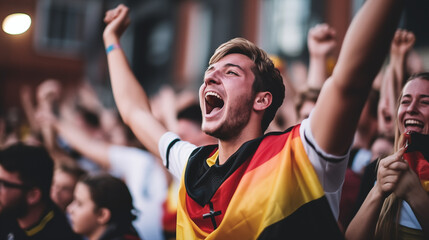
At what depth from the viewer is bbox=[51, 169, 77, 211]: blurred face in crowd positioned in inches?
158

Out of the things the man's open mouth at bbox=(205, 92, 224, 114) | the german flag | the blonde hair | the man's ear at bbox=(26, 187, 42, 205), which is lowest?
the man's ear at bbox=(26, 187, 42, 205)

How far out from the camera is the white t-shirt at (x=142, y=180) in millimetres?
3973

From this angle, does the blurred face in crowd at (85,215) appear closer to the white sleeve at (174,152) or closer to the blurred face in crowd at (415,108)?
the white sleeve at (174,152)

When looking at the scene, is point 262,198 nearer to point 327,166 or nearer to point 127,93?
point 327,166

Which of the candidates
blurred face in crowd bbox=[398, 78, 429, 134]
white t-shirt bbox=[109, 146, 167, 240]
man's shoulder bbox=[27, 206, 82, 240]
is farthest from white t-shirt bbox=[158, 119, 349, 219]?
white t-shirt bbox=[109, 146, 167, 240]

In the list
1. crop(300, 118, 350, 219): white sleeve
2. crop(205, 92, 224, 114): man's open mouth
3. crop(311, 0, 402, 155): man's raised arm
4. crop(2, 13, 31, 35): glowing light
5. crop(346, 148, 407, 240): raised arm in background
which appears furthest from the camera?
crop(2, 13, 31, 35): glowing light

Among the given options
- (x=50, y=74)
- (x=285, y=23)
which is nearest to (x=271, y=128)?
(x=285, y=23)

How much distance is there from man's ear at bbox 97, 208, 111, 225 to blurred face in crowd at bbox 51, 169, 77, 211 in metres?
1.17

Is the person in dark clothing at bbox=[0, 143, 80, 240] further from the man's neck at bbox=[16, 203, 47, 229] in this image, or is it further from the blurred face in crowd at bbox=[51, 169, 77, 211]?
A: the blurred face in crowd at bbox=[51, 169, 77, 211]

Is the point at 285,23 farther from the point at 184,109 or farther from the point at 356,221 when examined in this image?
the point at 356,221

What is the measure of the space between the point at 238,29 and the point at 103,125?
215 inches

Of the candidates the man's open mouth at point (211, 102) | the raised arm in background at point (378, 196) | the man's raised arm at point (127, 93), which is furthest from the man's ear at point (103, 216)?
the raised arm in background at point (378, 196)

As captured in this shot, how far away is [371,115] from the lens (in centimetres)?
366

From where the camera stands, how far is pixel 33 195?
10.1 feet
